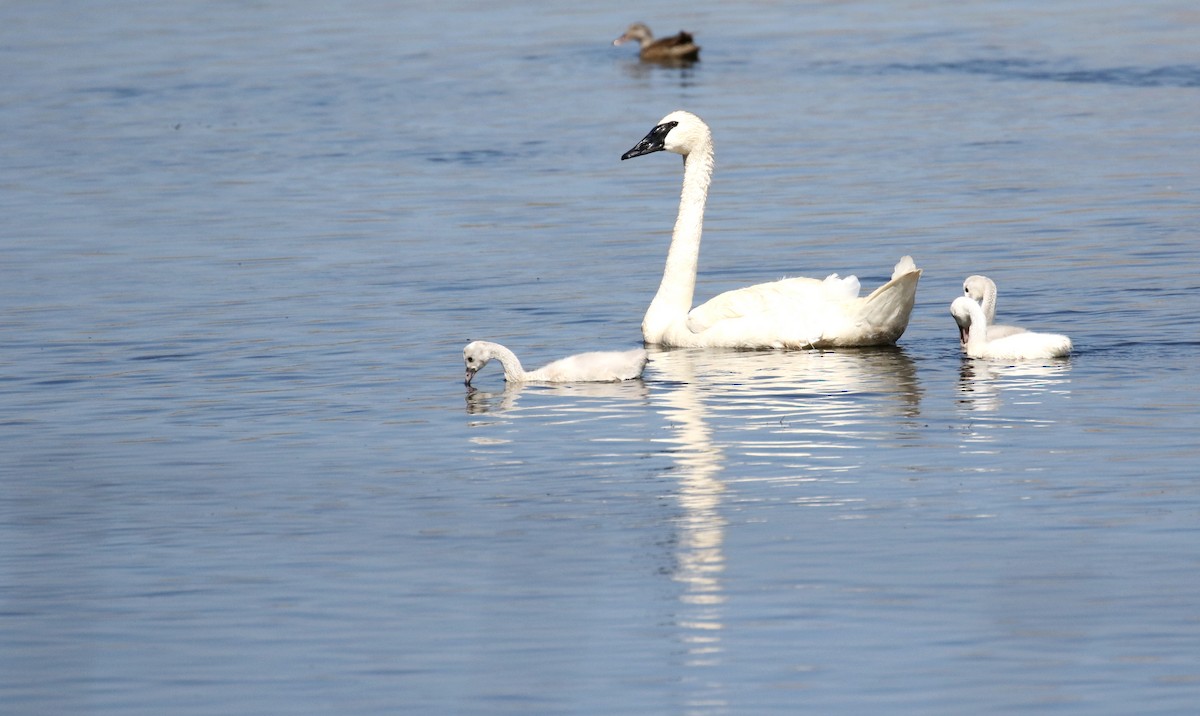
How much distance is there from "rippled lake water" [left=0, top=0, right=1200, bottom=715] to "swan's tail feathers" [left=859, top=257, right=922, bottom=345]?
0.31m

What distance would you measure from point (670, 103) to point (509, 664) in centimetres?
2634

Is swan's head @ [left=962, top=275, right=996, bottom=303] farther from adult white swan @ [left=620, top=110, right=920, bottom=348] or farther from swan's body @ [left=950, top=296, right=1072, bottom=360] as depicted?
swan's body @ [left=950, top=296, right=1072, bottom=360]

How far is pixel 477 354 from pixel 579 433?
1.82 m

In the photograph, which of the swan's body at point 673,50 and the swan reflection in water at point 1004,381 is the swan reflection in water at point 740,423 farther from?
the swan's body at point 673,50

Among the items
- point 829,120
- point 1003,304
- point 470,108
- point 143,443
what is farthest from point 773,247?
point 470,108

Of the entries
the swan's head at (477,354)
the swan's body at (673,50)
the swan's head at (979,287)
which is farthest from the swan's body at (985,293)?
the swan's body at (673,50)

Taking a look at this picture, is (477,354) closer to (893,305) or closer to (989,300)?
(893,305)

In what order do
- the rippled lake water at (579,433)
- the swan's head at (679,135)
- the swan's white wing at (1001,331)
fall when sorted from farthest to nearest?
the swan's head at (679,135)
the swan's white wing at (1001,331)
the rippled lake water at (579,433)

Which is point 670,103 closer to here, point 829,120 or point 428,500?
point 829,120

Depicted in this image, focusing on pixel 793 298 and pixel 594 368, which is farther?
pixel 793 298

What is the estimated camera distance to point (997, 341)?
14398 millimetres

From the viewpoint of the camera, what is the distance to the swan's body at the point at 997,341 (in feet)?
46.4

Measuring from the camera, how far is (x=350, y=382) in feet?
47.2

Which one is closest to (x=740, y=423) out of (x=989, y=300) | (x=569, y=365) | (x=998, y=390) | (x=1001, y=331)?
(x=998, y=390)
